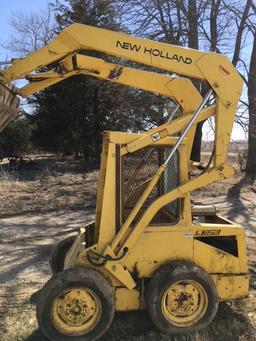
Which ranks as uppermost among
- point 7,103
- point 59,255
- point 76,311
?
point 7,103

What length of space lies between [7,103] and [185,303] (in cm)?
324

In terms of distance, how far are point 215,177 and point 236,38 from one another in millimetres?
18433

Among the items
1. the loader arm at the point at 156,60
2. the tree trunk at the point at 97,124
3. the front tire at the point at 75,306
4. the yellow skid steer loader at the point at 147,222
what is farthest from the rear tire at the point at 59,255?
the tree trunk at the point at 97,124

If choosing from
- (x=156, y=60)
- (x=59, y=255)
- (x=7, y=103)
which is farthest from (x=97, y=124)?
(x=156, y=60)

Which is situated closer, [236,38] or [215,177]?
[215,177]

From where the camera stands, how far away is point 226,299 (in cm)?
615

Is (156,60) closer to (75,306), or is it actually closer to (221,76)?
(221,76)

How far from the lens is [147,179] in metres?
6.71

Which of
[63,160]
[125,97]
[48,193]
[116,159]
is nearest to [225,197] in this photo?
[48,193]

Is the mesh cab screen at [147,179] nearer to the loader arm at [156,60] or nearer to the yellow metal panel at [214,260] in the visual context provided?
the yellow metal panel at [214,260]

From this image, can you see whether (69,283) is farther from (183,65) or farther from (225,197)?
(225,197)

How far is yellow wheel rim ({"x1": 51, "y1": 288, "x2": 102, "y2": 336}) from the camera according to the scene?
5621mm

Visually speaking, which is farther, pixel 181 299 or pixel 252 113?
pixel 252 113

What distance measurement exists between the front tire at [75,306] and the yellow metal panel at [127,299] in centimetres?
29
